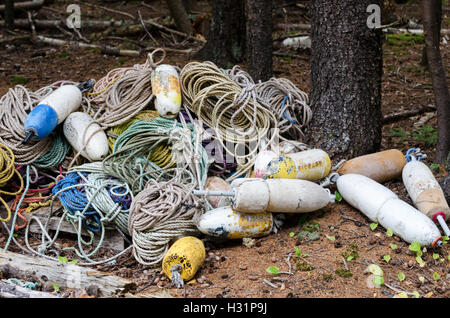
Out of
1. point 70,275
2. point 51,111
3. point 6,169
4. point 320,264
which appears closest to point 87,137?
point 51,111

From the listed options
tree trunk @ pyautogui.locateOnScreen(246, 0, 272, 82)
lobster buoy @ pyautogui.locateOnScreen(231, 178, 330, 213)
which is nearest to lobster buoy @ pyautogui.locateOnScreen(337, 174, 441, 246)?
lobster buoy @ pyautogui.locateOnScreen(231, 178, 330, 213)

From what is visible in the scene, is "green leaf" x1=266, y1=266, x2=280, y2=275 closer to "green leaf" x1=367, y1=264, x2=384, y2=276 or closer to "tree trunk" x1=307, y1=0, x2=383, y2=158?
"green leaf" x1=367, y1=264, x2=384, y2=276

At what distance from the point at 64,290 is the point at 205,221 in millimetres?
1071

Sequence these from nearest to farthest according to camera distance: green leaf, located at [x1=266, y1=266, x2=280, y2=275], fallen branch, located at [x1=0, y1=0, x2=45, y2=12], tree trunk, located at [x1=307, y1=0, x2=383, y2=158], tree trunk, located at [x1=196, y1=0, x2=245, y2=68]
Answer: green leaf, located at [x1=266, y1=266, x2=280, y2=275] → tree trunk, located at [x1=307, y1=0, x2=383, y2=158] → tree trunk, located at [x1=196, y1=0, x2=245, y2=68] → fallen branch, located at [x1=0, y1=0, x2=45, y2=12]

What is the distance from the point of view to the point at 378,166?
4.38 m

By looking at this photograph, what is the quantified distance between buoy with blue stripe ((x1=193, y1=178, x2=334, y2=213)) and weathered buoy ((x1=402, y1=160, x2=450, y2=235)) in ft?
2.21

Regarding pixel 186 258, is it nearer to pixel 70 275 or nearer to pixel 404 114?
pixel 70 275

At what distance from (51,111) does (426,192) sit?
3090 millimetres

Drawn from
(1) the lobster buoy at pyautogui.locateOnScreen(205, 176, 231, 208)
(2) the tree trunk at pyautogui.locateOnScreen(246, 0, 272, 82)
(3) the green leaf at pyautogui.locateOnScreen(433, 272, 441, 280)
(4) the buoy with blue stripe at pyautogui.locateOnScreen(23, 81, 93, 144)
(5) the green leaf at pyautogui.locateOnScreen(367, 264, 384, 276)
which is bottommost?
(3) the green leaf at pyautogui.locateOnScreen(433, 272, 441, 280)

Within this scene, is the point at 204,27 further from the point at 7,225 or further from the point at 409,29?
the point at 7,225

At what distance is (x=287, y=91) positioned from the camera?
4.93 meters

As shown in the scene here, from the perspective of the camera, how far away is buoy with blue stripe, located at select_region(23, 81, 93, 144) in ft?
14.5

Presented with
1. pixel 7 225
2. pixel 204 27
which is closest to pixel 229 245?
pixel 7 225

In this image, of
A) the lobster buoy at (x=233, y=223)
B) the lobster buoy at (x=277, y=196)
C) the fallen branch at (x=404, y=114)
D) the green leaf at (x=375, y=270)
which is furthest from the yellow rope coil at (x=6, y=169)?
the fallen branch at (x=404, y=114)
